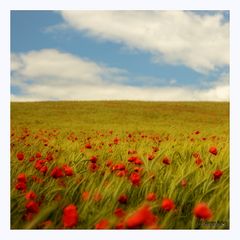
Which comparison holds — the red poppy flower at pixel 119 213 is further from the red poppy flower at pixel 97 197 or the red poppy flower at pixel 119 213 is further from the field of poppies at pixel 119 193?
the red poppy flower at pixel 97 197

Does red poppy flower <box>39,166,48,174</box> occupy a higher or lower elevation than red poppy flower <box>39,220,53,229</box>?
higher

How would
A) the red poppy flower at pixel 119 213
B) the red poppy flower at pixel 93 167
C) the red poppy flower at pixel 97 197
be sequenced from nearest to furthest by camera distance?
the red poppy flower at pixel 119 213 → the red poppy flower at pixel 97 197 → the red poppy flower at pixel 93 167

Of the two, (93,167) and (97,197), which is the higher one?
(93,167)

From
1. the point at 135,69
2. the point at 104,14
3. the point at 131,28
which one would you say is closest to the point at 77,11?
the point at 104,14

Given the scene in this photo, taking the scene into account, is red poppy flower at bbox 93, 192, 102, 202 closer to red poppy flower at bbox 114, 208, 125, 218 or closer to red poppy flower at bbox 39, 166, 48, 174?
red poppy flower at bbox 114, 208, 125, 218

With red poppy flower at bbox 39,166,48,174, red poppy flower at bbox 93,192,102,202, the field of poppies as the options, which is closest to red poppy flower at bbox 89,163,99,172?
the field of poppies

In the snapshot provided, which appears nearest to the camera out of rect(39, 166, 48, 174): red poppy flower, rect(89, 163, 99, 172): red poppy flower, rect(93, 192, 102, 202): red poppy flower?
rect(93, 192, 102, 202): red poppy flower

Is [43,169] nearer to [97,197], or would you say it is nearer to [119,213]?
[97,197]

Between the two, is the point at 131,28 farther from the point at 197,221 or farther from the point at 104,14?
the point at 197,221

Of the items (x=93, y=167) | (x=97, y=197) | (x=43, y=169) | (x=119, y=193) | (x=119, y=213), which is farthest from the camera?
(x=93, y=167)

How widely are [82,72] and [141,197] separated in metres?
1.31

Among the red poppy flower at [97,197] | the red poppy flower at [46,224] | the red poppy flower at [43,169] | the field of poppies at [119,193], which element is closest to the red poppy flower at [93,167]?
the field of poppies at [119,193]

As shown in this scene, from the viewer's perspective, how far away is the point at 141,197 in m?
2.24

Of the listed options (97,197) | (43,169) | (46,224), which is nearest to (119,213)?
(97,197)
